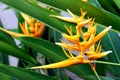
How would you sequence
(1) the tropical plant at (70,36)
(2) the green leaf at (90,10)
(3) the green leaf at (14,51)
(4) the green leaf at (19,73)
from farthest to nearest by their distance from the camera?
(3) the green leaf at (14,51), (4) the green leaf at (19,73), (2) the green leaf at (90,10), (1) the tropical plant at (70,36)

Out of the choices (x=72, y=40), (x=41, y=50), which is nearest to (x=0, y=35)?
(x=41, y=50)

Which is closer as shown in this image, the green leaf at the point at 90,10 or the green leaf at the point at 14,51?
the green leaf at the point at 90,10

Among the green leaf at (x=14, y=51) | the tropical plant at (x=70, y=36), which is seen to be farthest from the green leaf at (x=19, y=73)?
the green leaf at (x=14, y=51)

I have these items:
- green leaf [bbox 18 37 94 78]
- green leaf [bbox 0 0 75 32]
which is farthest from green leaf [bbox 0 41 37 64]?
green leaf [bbox 0 0 75 32]

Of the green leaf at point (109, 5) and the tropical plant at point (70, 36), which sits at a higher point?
the green leaf at point (109, 5)

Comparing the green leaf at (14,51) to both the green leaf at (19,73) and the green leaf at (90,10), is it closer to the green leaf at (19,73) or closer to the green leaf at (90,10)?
the green leaf at (19,73)

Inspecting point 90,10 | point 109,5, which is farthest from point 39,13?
point 109,5

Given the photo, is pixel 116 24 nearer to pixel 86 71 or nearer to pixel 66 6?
pixel 66 6

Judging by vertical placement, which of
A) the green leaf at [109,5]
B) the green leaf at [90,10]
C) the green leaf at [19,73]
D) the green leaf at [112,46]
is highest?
the green leaf at [109,5]

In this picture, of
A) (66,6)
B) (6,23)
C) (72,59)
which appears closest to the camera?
(72,59)
